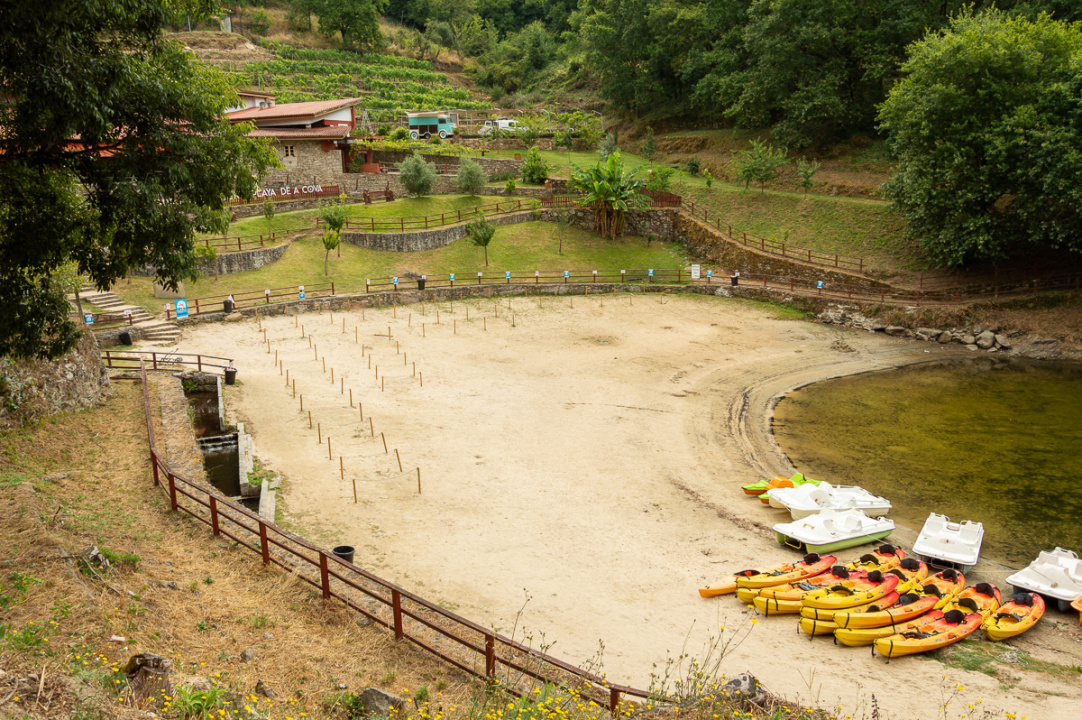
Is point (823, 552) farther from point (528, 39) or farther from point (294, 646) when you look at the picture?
point (528, 39)

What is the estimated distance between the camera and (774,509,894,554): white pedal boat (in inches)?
696

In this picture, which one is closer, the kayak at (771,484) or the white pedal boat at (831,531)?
the white pedal boat at (831,531)

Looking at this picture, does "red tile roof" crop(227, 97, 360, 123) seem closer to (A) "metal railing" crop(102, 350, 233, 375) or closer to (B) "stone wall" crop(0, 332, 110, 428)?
(A) "metal railing" crop(102, 350, 233, 375)

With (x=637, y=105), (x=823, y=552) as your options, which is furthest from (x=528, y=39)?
(x=823, y=552)

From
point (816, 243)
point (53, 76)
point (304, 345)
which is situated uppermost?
point (53, 76)

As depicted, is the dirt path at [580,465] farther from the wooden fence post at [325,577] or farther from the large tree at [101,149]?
the large tree at [101,149]

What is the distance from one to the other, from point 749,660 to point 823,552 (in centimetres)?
566

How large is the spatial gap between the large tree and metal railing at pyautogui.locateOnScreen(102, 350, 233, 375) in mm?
12987

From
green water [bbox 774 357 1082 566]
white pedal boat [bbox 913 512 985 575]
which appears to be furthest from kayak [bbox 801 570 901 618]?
green water [bbox 774 357 1082 566]

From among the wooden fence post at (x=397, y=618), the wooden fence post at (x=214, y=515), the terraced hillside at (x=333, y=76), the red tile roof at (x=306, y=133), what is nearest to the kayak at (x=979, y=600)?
the wooden fence post at (x=397, y=618)

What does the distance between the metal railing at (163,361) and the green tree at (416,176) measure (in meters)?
24.6

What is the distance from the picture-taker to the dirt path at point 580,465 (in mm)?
13578

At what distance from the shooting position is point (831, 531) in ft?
59.1

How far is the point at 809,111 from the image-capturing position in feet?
166
